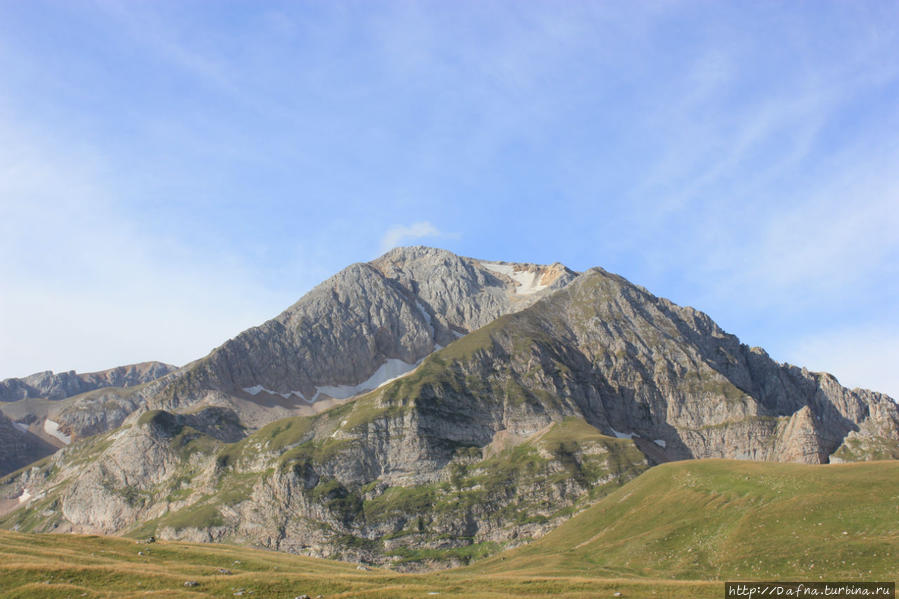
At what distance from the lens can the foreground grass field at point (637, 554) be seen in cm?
6397

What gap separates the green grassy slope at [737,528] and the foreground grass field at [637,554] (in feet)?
0.94

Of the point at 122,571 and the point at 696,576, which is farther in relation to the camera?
the point at 696,576

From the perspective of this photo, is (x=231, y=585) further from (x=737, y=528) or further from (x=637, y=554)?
(x=637, y=554)

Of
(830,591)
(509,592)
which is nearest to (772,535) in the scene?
(830,591)

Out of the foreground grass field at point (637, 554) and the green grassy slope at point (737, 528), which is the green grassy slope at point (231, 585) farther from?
the green grassy slope at point (737, 528)

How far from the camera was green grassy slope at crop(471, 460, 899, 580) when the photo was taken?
86312mm

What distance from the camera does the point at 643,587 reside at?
213ft

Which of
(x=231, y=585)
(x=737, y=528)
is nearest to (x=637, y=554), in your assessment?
(x=737, y=528)

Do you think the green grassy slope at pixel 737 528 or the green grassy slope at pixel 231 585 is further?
the green grassy slope at pixel 737 528

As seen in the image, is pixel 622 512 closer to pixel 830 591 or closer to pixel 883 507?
pixel 883 507

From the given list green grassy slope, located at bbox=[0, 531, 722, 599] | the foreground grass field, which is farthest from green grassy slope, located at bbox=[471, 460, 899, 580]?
green grassy slope, located at bbox=[0, 531, 722, 599]

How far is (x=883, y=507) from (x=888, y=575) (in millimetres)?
23487

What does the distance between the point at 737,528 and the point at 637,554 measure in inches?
820

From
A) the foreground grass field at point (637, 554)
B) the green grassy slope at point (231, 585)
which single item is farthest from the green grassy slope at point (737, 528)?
the green grassy slope at point (231, 585)
